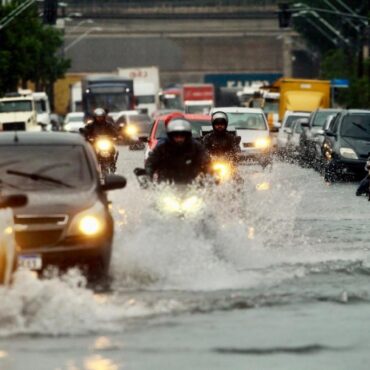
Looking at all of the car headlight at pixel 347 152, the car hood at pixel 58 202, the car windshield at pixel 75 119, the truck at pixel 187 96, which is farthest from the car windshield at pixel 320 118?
the truck at pixel 187 96

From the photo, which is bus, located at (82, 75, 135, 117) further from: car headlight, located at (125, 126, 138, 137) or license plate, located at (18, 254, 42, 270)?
license plate, located at (18, 254, 42, 270)

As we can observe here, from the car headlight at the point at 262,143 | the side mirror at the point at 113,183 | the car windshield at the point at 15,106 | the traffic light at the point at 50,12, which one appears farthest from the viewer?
the car windshield at the point at 15,106

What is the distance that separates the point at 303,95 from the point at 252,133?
28.1 meters

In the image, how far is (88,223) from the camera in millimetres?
16250

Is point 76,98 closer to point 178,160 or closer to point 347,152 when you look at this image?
point 347,152

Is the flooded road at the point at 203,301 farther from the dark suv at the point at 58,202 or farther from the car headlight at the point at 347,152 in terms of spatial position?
the car headlight at the point at 347,152

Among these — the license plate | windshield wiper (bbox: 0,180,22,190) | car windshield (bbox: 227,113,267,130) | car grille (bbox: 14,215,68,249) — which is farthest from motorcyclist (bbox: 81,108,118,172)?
the license plate

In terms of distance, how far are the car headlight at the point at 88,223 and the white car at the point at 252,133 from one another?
2488 centimetres

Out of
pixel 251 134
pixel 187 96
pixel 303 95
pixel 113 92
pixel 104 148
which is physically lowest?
pixel 187 96

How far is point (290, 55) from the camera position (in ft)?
541

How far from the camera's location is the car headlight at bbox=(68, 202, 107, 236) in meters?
16.2

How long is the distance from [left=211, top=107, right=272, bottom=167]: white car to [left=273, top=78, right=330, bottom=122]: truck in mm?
24563

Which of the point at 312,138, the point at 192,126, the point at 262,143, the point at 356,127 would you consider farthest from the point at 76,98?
the point at 192,126

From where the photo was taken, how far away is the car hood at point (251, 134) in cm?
4331
